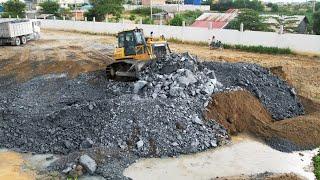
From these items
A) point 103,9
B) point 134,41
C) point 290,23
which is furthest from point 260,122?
point 103,9

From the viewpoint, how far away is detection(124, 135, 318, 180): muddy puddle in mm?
12255

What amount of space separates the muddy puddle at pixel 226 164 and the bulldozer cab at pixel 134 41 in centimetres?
692

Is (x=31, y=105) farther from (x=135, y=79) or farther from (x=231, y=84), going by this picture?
(x=231, y=84)

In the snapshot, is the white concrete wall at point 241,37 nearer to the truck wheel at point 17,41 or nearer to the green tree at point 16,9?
the truck wheel at point 17,41

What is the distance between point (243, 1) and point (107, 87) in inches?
2209

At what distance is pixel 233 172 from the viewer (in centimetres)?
1240

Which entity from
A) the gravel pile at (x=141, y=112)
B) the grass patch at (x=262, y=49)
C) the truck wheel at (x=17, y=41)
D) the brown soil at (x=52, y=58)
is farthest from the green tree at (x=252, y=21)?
the truck wheel at (x=17, y=41)

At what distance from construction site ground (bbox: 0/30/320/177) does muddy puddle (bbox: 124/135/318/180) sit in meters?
0.92

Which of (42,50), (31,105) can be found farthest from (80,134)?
(42,50)

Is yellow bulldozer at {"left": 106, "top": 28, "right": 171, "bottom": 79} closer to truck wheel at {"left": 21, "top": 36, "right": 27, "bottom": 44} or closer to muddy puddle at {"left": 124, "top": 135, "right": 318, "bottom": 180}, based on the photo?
muddy puddle at {"left": 124, "top": 135, "right": 318, "bottom": 180}

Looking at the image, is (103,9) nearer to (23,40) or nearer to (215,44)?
(23,40)

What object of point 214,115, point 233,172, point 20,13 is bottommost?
point 233,172

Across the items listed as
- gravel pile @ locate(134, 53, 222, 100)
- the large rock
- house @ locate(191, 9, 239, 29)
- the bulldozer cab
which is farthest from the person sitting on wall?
the large rock

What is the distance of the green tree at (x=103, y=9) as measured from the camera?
4859 cm
